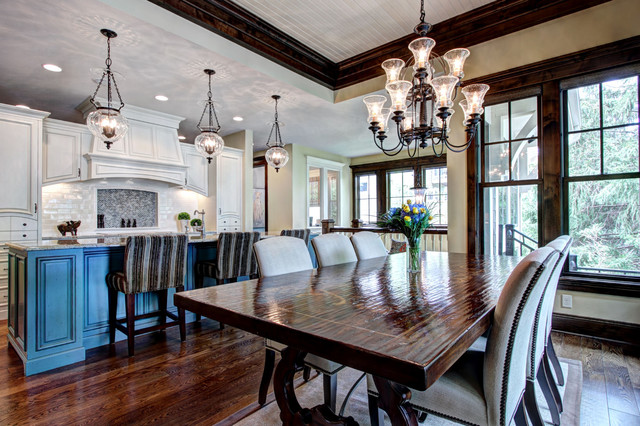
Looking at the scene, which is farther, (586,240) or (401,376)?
(586,240)

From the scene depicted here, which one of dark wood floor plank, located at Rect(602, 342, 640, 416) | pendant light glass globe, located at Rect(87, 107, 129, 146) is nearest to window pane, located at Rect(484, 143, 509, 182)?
dark wood floor plank, located at Rect(602, 342, 640, 416)

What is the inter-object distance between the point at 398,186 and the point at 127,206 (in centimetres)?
565

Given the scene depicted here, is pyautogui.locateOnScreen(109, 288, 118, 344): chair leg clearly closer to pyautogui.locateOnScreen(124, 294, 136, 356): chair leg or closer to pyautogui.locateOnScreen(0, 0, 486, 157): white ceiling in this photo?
pyautogui.locateOnScreen(124, 294, 136, 356): chair leg

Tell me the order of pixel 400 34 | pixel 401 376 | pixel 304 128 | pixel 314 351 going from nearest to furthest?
1. pixel 401 376
2. pixel 314 351
3. pixel 400 34
4. pixel 304 128

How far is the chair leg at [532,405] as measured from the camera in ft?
4.43

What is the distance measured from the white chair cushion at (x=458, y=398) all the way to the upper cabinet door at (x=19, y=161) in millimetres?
4532

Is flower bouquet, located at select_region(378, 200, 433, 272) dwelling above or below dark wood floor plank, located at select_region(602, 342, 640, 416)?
above

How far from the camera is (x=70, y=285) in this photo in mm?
2543

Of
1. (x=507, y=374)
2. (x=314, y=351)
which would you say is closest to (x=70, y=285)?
(x=314, y=351)

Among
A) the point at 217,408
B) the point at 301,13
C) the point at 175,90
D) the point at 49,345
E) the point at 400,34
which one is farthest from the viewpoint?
the point at 175,90

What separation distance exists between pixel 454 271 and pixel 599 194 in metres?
1.83

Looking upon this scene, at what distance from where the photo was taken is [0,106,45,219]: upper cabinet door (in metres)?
3.71

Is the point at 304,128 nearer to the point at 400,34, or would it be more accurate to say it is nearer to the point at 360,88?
the point at 360,88

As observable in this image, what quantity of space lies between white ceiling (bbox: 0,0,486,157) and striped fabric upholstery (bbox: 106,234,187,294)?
1.72 m
